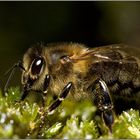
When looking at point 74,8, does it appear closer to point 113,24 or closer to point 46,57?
point 113,24

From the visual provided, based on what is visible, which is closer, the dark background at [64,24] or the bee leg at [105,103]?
Answer: the bee leg at [105,103]

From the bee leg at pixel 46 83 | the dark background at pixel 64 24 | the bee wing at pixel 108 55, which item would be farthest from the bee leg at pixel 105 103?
the dark background at pixel 64 24

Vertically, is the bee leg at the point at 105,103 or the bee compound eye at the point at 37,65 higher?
the bee compound eye at the point at 37,65

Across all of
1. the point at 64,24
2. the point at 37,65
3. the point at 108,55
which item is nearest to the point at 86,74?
the point at 108,55

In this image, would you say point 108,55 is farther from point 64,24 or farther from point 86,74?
point 64,24

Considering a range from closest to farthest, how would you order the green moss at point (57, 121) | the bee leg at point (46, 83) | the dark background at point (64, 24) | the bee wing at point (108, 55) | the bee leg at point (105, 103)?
the green moss at point (57, 121)
the bee leg at point (105, 103)
the bee leg at point (46, 83)
the bee wing at point (108, 55)
the dark background at point (64, 24)

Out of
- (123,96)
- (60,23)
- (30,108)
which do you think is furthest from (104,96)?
(60,23)

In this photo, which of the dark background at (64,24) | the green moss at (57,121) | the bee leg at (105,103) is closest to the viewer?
the green moss at (57,121)

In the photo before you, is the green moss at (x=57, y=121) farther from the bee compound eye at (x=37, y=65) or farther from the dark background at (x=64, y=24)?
the dark background at (x=64, y=24)
